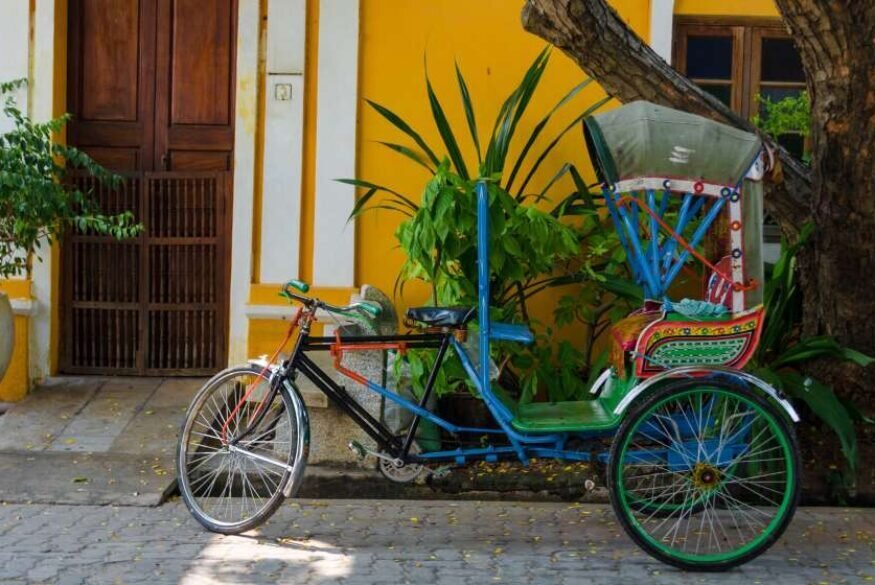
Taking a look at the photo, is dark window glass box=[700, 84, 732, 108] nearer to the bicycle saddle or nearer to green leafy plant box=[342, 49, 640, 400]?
green leafy plant box=[342, 49, 640, 400]

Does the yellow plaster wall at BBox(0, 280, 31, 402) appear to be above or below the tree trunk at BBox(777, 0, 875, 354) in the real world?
below

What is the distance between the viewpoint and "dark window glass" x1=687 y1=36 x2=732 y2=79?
7234 millimetres

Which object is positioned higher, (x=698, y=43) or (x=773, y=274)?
(x=698, y=43)

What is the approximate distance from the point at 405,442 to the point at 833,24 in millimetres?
2824

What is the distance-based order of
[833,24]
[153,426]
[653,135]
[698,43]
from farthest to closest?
1. [698,43]
2. [153,426]
3. [833,24]
4. [653,135]

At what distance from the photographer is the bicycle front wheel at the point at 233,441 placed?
16.4 feet

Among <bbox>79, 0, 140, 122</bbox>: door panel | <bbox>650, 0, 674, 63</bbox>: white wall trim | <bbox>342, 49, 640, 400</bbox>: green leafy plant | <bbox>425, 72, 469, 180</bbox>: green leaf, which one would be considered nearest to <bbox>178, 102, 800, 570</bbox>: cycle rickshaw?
<bbox>342, 49, 640, 400</bbox>: green leafy plant

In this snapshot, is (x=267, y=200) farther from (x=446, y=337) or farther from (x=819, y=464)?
(x=819, y=464)

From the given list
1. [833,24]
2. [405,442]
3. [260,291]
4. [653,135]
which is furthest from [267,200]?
[833,24]

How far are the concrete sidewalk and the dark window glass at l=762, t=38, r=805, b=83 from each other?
406 centimetres

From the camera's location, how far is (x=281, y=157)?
6992 mm

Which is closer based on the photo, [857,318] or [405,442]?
[405,442]

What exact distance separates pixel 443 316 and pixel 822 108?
228 centimetres

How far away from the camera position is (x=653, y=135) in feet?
15.8
